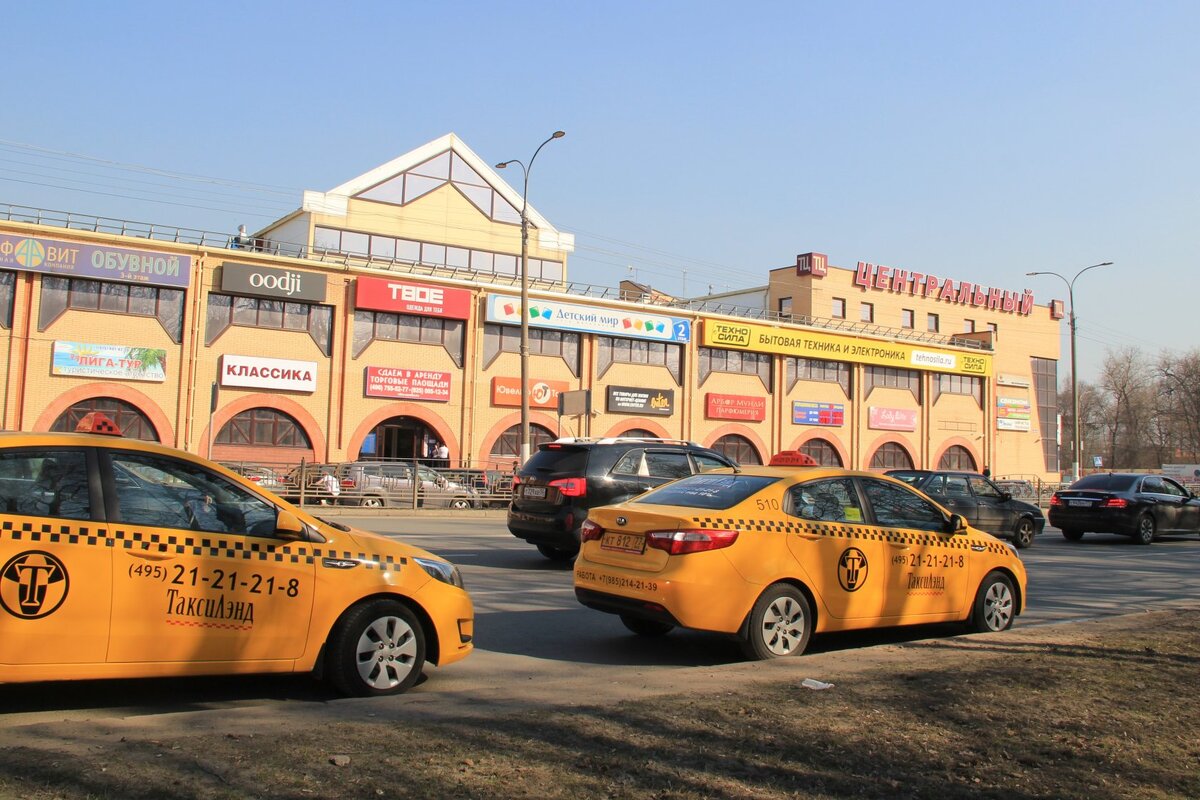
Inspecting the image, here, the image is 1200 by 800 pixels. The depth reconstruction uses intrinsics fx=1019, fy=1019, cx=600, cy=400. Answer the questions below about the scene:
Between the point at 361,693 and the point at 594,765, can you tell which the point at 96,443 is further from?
the point at 594,765

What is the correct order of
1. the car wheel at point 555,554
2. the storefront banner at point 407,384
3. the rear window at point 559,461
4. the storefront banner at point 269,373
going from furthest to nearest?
the storefront banner at point 407,384 < the storefront banner at point 269,373 < the car wheel at point 555,554 < the rear window at point 559,461

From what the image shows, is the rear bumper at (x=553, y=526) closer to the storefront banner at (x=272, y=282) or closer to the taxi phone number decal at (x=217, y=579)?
the taxi phone number decal at (x=217, y=579)

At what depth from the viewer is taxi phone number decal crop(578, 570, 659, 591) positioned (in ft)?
25.1

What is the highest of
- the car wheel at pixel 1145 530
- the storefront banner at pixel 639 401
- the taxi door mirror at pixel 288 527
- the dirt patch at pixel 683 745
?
the storefront banner at pixel 639 401

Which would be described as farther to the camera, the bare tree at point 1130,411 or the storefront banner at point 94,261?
the bare tree at point 1130,411

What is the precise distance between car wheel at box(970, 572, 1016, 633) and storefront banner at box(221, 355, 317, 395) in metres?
27.8

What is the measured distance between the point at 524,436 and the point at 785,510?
2138 cm

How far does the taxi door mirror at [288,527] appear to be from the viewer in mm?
6051

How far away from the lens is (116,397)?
31.1 m

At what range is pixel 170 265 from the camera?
31656 millimetres

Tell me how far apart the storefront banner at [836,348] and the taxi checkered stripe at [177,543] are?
3744cm

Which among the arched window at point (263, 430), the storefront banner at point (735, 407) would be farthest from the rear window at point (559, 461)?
the storefront banner at point (735, 407)

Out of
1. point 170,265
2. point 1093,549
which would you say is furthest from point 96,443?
point 170,265

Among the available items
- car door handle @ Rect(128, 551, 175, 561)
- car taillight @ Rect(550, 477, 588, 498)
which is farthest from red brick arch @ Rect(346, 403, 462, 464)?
car door handle @ Rect(128, 551, 175, 561)
